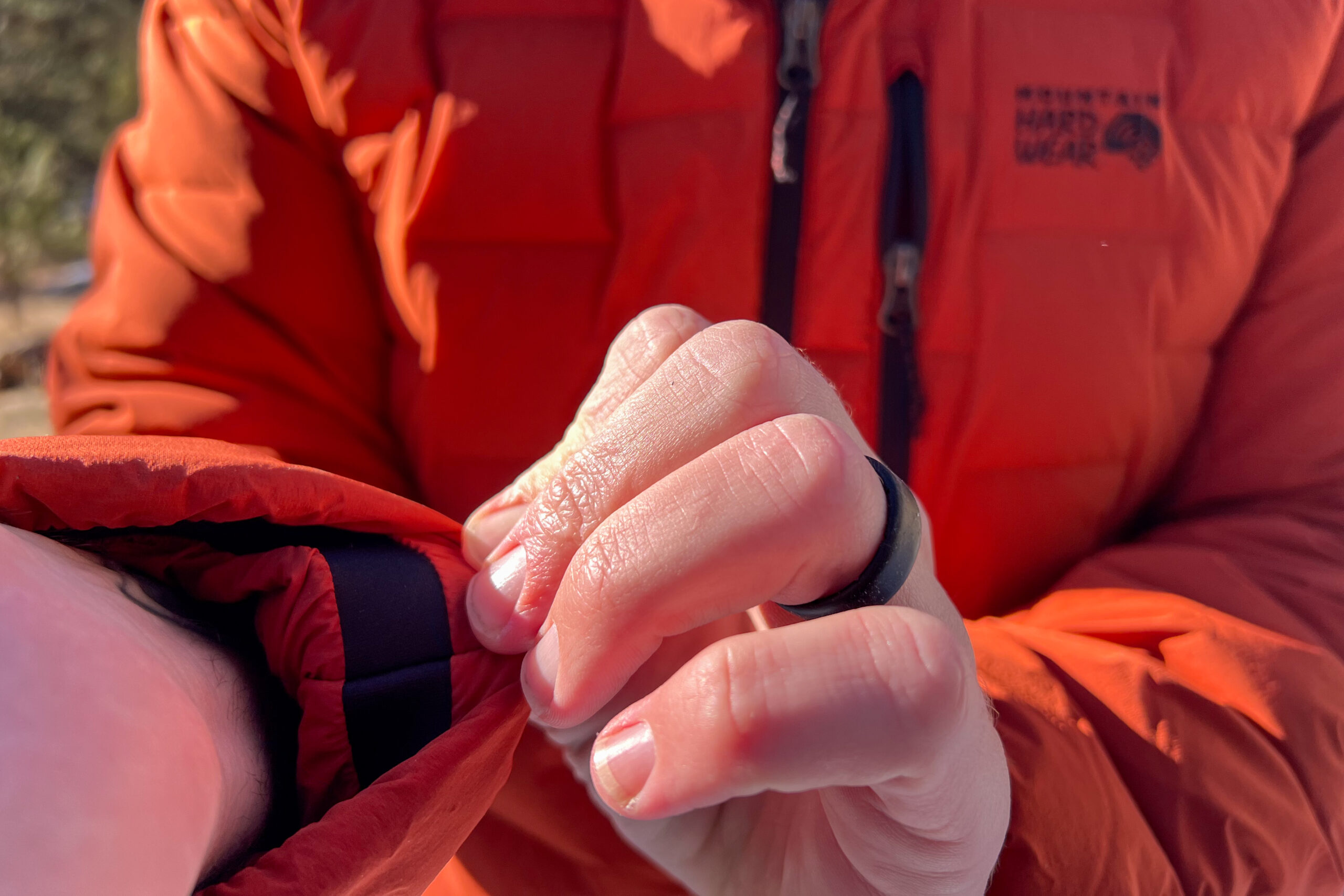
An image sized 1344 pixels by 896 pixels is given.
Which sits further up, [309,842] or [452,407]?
[452,407]

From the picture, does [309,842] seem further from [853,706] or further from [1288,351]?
[1288,351]

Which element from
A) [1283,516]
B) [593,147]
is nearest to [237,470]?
[593,147]

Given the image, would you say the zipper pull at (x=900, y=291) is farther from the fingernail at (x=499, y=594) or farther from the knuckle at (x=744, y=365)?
the fingernail at (x=499, y=594)

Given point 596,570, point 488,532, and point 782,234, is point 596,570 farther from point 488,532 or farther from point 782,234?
point 782,234

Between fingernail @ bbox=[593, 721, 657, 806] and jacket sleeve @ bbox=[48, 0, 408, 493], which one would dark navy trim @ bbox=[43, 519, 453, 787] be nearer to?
fingernail @ bbox=[593, 721, 657, 806]

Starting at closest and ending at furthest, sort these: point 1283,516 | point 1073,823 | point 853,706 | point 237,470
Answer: point 853,706
point 237,470
point 1073,823
point 1283,516

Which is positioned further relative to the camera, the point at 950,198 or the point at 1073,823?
the point at 950,198

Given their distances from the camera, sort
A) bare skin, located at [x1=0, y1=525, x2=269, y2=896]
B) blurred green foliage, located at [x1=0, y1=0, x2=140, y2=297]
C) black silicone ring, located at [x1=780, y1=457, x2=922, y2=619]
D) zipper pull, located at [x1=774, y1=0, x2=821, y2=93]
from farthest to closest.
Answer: blurred green foliage, located at [x1=0, y1=0, x2=140, y2=297] < zipper pull, located at [x1=774, y1=0, x2=821, y2=93] < black silicone ring, located at [x1=780, y1=457, x2=922, y2=619] < bare skin, located at [x1=0, y1=525, x2=269, y2=896]

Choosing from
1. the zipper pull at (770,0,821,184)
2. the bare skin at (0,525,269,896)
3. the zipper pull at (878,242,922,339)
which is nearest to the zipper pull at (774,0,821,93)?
the zipper pull at (770,0,821,184)
